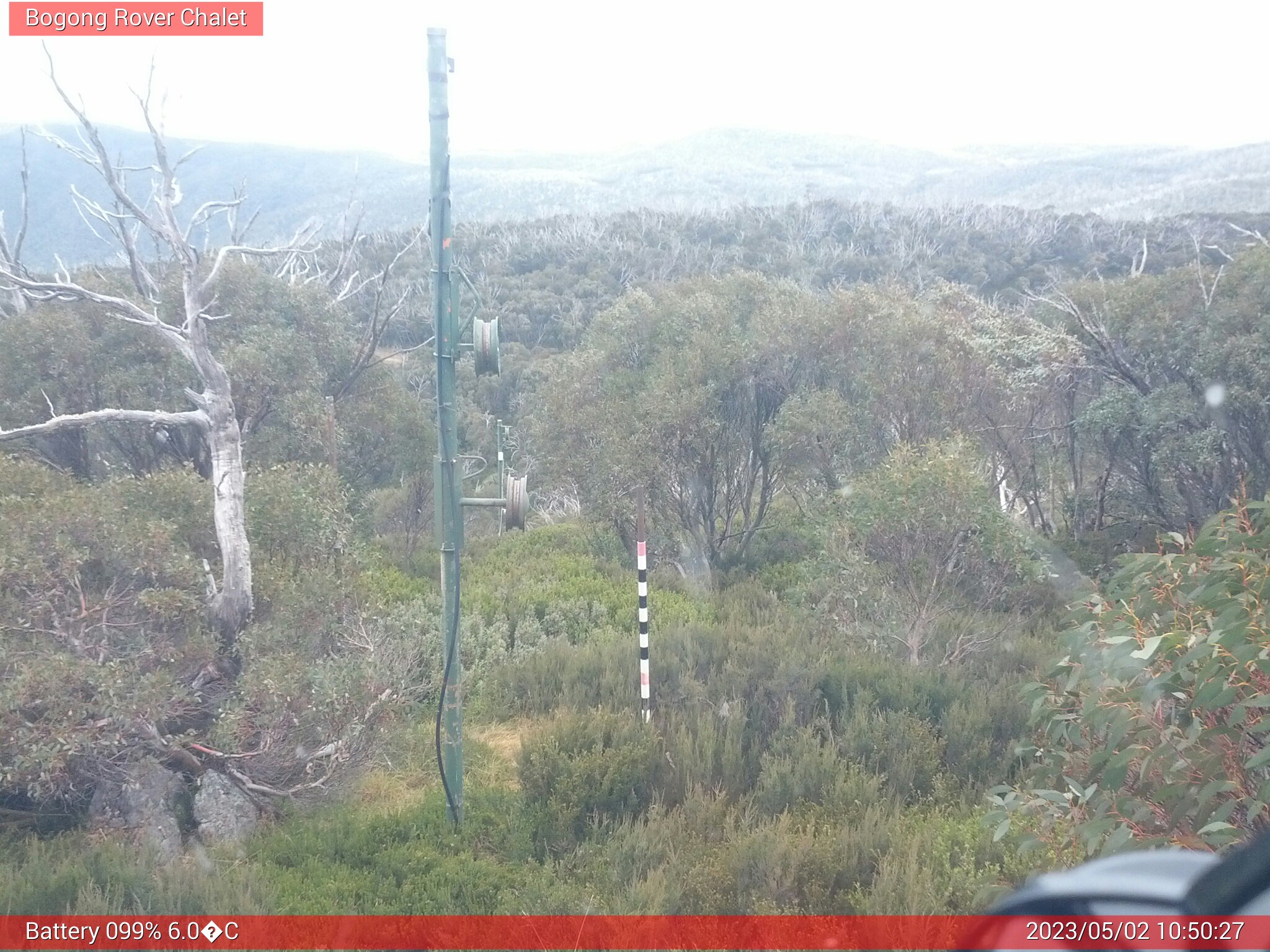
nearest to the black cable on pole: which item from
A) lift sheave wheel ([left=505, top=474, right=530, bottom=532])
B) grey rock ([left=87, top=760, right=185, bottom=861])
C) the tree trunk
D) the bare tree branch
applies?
lift sheave wheel ([left=505, top=474, right=530, bottom=532])

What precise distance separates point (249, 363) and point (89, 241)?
38328 millimetres

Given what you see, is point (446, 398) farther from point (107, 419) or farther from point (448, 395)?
point (107, 419)

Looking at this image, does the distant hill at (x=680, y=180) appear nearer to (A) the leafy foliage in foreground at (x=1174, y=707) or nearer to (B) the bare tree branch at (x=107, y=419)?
(B) the bare tree branch at (x=107, y=419)

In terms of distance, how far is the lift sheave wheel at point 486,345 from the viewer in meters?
5.21

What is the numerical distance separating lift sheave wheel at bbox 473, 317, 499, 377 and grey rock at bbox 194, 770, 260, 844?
3066mm

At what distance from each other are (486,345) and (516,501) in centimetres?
95

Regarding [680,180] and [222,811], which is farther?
[680,180]

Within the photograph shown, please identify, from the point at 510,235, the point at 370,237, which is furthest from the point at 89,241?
the point at 510,235

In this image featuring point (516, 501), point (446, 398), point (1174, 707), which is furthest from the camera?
point (516, 501)

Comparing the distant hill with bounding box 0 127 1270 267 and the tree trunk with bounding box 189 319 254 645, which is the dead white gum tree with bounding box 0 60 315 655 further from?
the distant hill with bounding box 0 127 1270 267

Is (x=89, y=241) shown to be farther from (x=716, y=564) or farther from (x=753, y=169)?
(x=753, y=169)

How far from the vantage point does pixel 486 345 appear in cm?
522

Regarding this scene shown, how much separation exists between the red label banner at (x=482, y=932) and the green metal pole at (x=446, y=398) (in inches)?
51.1

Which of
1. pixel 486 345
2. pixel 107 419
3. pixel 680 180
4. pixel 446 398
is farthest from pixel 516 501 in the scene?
pixel 680 180
